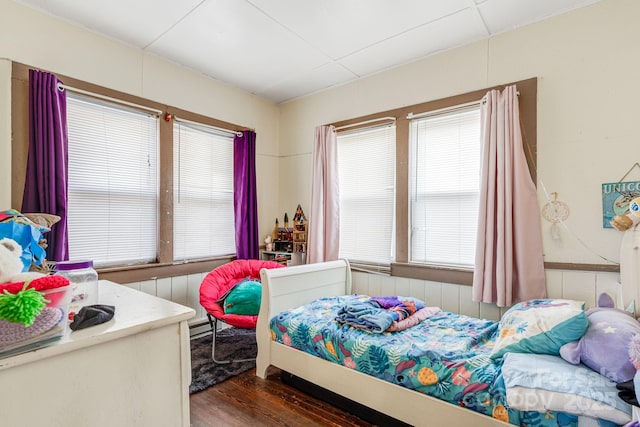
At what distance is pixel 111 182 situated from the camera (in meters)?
2.58

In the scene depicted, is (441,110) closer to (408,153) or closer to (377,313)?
(408,153)

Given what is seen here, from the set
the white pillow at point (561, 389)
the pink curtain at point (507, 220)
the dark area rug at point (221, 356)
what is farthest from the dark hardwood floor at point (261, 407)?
the pink curtain at point (507, 220)

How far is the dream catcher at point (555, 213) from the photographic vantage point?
2168mm

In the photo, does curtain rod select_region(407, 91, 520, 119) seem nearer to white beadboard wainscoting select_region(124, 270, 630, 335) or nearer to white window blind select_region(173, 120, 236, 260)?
white beadboard wainscoting select_region(124, 270, 630, 335)

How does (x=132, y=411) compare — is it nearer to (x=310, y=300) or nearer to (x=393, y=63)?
(x=310, y=300)

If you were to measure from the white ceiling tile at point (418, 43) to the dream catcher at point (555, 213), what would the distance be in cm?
135

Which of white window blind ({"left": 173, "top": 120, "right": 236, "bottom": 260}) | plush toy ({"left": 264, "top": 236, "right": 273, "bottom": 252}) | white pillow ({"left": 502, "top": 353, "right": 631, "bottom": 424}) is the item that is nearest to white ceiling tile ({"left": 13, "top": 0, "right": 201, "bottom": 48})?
white window blind ({"left": 173, "top": 120, "right": 236, "bottom": 260})

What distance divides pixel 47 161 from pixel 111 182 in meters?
0.46

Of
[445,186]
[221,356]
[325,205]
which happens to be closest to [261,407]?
[221,356]

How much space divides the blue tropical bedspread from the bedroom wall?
1807mm

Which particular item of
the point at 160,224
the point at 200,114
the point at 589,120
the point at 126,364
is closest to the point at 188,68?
the point at 200,114

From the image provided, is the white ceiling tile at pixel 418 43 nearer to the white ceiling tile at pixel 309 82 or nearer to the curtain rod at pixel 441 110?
the white ceiling tile at pixel 309 82

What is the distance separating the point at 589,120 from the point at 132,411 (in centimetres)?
282

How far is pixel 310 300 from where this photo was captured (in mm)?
2578
